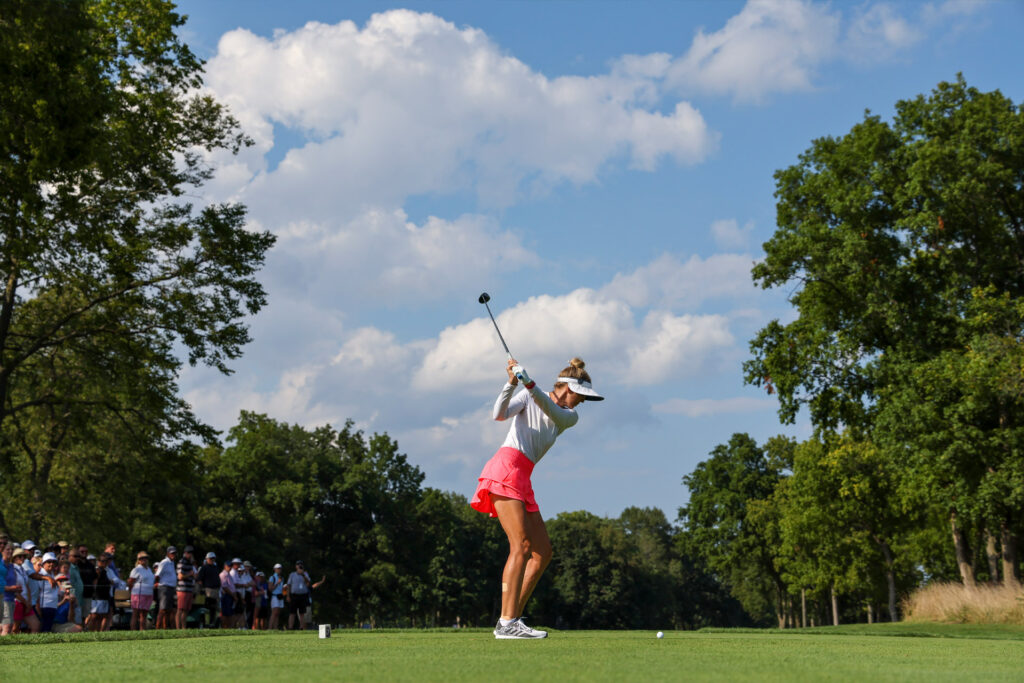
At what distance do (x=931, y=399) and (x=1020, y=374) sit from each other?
268 cm

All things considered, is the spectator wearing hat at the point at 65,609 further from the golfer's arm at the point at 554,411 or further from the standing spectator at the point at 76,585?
the golfer's arm at the point at 554,411

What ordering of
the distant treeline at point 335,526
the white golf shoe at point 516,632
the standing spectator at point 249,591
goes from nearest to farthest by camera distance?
the white golf shoe at point 516,632 < the standing spectator at point 249,591 < the distant treeline at point 335,526

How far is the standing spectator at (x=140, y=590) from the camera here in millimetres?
20844

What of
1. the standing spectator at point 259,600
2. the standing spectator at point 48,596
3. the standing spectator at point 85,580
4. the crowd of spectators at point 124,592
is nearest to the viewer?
the crowd of spectators at point 124,592

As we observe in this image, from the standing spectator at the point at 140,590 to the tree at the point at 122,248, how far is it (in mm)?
7469

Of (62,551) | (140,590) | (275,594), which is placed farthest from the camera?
(275,594)

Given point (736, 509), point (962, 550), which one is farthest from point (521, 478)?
point (736, 509)

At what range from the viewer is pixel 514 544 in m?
8.73

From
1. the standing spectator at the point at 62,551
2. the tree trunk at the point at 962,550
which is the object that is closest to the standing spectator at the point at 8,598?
the standing spectator at the point at 62,551

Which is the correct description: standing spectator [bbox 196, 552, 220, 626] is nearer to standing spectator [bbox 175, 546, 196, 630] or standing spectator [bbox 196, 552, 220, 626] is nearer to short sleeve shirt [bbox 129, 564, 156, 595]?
standing spectator [bbox 175, 546, 196, 630]

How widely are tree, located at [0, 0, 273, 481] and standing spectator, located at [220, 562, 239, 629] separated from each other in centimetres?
533

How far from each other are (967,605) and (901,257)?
1239cm

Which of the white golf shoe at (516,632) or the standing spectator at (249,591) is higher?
the standing spectator at (249,591)

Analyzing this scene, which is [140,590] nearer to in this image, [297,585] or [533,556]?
[297,585]
